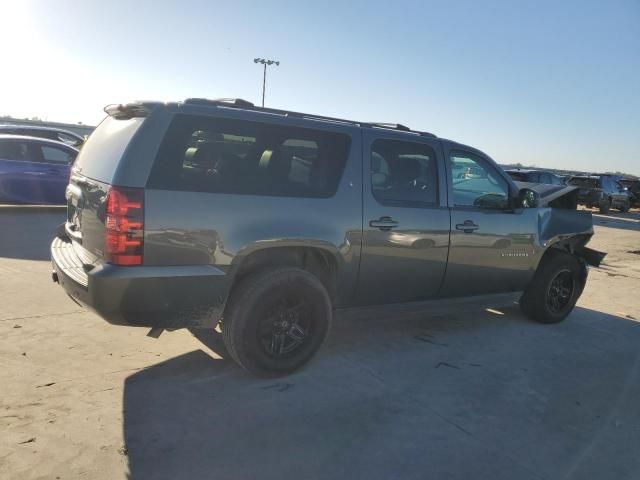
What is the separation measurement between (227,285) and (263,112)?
Answer: 4.33ft

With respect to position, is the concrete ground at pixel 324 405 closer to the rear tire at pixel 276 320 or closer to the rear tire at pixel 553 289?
the rear tire at pixel 276 320

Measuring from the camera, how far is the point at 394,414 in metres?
3.54

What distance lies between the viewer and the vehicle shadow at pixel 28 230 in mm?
7324

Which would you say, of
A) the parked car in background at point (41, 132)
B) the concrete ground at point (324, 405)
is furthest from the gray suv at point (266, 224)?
the parked car in background at point (41, 132)

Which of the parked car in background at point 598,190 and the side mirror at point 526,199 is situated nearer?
the side mirror at point 526,199

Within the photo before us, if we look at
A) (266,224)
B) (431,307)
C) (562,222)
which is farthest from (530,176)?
(266,224)

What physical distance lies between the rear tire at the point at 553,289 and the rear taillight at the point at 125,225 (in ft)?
14.3

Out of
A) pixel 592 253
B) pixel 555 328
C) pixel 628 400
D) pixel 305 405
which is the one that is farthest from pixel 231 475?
pixel 592 253

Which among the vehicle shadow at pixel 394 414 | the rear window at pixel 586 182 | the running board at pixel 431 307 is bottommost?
→ the vehicle shadow at pixel 394 414

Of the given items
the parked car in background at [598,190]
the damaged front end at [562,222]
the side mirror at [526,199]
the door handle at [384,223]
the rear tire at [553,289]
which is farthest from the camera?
the parked car in background at [598,190]

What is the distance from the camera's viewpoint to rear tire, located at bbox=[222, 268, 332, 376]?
3697 mm

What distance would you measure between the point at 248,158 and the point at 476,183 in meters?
2.54

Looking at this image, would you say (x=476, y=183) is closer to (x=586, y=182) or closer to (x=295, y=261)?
(x=295, y=261)

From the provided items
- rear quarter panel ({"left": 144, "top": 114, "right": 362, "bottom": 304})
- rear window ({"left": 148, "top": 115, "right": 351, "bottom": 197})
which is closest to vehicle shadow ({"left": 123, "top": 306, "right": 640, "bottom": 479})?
rear quarter panel ({"left": 144, "top": 114, "right": 362, "bottom": 304})
